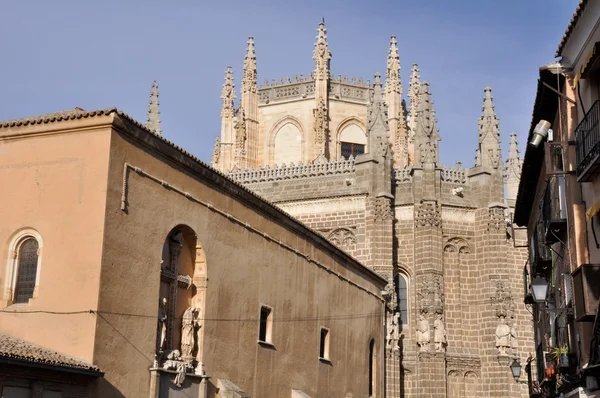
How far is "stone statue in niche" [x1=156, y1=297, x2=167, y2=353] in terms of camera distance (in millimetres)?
17578

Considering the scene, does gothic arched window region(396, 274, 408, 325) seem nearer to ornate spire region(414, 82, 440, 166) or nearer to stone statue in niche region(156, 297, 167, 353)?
ornate spire region(414, 82, 440, 166)

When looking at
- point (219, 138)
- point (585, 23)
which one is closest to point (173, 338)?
point (585, 23)

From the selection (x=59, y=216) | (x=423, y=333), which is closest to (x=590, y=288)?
(x=59, y=216)

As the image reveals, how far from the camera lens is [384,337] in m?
31.7

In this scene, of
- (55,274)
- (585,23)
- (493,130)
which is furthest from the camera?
(493,130)

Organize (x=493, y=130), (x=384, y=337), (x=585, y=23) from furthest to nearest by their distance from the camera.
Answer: (x=493, y=130)
(x=384, y=337)
(x=585, y=23)

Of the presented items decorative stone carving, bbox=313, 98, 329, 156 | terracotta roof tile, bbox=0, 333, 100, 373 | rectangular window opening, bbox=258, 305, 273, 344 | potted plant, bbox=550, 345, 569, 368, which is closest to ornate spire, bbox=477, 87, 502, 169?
decorative stone carving, bbox=313, 98, 329, 156

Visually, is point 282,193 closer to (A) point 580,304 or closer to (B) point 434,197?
(B) point 434,197

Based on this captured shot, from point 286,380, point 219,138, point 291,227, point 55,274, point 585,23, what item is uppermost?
point 219,138

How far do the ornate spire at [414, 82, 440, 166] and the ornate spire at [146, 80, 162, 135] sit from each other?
11.5 meters

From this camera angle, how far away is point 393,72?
4881 centimetres

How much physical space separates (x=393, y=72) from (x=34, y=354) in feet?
120

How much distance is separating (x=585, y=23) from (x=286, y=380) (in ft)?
38.5

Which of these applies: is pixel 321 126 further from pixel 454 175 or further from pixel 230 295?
pixel 230 295
